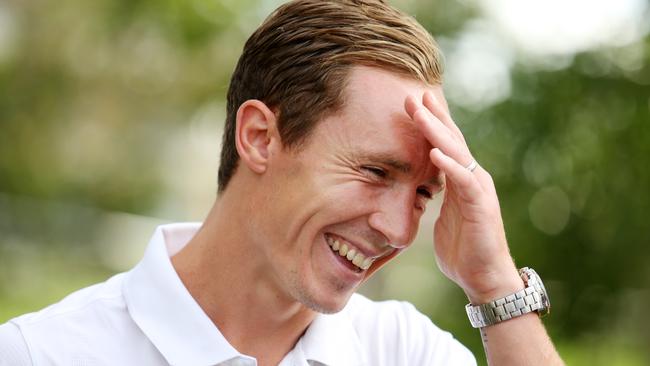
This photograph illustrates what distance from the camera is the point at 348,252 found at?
234 cm

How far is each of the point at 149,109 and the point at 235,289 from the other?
12.6 meters

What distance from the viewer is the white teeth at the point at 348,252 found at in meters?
2.34

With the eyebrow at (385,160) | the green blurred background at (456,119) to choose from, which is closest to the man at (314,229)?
the eyebrow at (385,160)

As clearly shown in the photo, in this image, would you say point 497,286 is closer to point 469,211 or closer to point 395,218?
point 469,211

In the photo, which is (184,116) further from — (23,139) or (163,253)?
(163,253)

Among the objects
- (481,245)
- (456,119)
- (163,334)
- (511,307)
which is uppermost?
(456,119)

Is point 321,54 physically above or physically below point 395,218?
above

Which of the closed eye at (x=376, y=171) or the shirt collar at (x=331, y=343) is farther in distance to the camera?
the shirt collar at (x=331, y=343)

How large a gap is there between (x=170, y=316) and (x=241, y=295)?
0.66ft

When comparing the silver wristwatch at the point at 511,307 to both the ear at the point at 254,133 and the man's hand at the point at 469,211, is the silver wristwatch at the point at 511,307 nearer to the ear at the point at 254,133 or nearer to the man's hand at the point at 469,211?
the man's hand at the point at 469,211

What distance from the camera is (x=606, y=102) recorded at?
746 cm

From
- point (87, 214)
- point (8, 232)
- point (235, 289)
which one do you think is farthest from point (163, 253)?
point (87, 214)

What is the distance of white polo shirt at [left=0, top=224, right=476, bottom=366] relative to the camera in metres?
2.26

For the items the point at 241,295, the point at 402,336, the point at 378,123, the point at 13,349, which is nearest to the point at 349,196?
the point at 378,123
